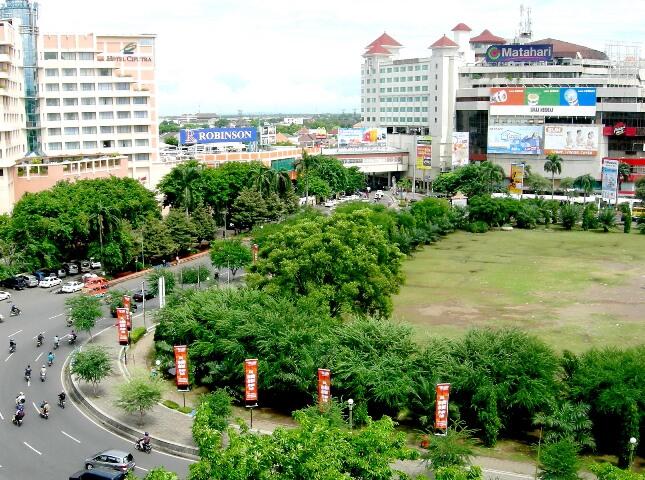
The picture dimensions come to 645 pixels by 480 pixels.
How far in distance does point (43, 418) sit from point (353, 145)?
85.6m

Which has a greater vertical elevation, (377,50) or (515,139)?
(377,50)

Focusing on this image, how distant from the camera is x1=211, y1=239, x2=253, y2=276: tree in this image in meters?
54.7

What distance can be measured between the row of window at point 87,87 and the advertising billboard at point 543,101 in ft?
159

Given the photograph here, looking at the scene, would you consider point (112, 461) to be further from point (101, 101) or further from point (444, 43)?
point (444, 43)

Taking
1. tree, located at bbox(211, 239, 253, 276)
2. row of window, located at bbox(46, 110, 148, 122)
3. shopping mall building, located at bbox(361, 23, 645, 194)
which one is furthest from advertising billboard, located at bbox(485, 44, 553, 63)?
tree, located at bbox(211, 239, 253, 276)

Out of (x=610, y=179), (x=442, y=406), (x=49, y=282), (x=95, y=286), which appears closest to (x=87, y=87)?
(x=49, y=282)

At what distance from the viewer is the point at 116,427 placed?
30.8 m

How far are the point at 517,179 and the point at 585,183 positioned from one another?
26.4 ft

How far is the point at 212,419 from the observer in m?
27.2

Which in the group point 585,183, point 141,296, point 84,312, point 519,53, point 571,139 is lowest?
point 141,296

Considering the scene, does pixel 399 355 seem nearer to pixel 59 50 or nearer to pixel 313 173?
pixel 59 50

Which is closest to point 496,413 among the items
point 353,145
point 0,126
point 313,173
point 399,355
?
point 399,355

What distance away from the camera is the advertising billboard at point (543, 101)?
324ft

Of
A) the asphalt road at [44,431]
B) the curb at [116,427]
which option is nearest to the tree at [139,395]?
the curb at [116,427]
